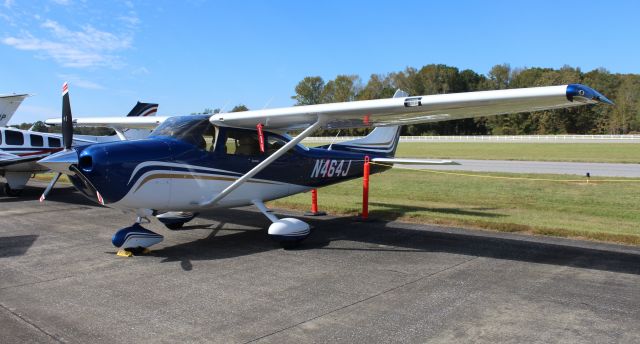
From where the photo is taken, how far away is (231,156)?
26.0 ft

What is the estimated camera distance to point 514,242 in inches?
297

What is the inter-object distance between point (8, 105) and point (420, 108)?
783 inches

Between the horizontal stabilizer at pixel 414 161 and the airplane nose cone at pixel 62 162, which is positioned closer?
the airplane nose cone at pixel 62 162

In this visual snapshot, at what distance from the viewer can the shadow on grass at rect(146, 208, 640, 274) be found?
21.4 feet

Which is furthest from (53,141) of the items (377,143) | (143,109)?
Answer: (377,143)

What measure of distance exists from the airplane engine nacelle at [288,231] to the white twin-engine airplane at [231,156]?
0.6 inches

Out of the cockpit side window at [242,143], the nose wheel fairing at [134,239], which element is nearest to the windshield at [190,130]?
the cockpit side window at [242,143]

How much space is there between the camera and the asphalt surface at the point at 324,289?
4109mm

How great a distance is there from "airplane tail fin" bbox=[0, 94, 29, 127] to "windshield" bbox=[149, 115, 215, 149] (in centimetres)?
1602

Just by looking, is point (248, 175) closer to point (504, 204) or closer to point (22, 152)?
point (504, 204)

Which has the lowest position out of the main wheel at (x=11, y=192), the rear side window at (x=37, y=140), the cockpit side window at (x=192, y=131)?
the main wheel at (x=11, y=192)

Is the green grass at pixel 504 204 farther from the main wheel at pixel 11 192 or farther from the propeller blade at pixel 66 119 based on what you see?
the main wheel at pixel 11 192

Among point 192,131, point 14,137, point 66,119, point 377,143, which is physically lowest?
point 377,143

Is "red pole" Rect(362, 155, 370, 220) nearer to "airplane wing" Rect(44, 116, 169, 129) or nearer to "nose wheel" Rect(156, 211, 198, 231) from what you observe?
"nose wheel" Rect(156, 211, 198, 231)
